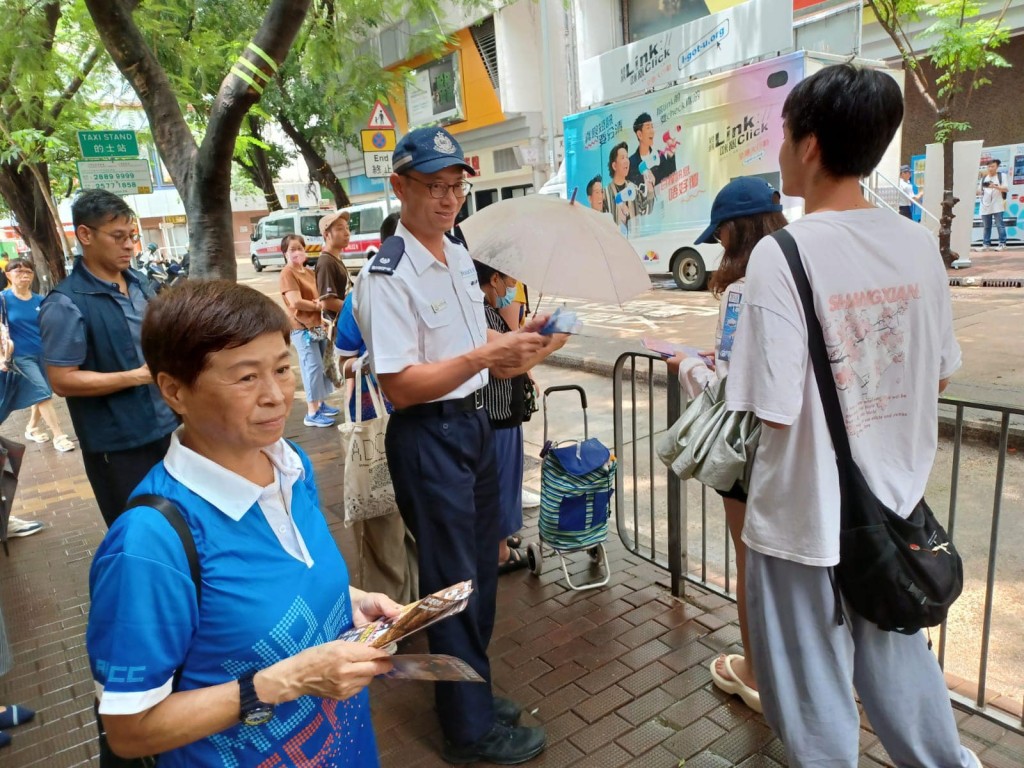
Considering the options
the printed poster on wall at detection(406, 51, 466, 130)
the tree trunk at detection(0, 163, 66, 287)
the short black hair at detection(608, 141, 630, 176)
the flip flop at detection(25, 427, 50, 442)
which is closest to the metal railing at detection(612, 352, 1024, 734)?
the flip flop at detection(25, 427, 50, 442)

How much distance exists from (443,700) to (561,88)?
63.5 ft

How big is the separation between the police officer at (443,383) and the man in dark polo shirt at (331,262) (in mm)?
4061

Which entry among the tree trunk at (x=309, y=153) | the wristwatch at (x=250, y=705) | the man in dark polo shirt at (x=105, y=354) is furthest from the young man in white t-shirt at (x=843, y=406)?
the tree trunk at (x=309, y=153)

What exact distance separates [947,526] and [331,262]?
507 cm

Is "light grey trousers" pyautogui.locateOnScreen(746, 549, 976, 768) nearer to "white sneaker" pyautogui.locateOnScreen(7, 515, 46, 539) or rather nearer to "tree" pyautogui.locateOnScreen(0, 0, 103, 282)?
"white sneaker" pyautogui.locateOnScreen(7, 515, 46, 539)

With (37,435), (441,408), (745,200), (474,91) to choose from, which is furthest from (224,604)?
(474,91)

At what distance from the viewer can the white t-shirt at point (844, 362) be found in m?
1.61

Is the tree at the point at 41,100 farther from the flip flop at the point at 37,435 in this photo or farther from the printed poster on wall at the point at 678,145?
the printed poster on wall at the point at 678,145

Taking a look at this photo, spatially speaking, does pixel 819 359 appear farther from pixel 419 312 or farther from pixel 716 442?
pixel 419 312

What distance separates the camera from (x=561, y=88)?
19.4 m

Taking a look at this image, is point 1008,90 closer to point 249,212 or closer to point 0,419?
point 0,419

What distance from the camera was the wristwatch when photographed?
45.5 inches

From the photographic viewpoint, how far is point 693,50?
45.4 feet

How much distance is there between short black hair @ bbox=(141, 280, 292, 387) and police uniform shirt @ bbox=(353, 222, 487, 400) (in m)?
0.83
